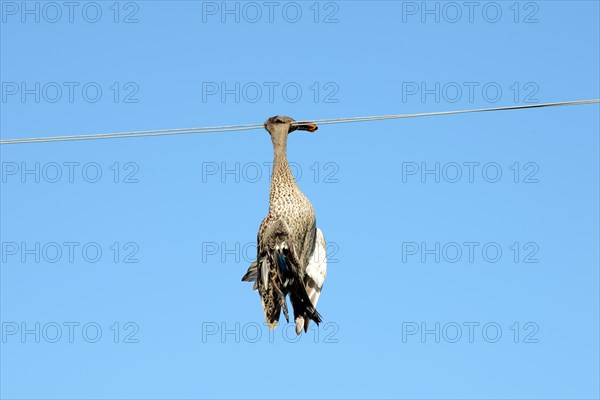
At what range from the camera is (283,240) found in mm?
18453

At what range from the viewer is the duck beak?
19.0m

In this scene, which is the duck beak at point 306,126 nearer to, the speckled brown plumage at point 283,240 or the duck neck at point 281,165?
the speckled brown plumage at point 283,240

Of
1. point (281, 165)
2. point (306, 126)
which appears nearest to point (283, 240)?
point (281, 165)

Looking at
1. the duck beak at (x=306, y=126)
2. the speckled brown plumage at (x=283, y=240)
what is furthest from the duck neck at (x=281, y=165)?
the duck beak at (x=306, y=126)

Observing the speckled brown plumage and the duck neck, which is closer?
the speckled brown plumage

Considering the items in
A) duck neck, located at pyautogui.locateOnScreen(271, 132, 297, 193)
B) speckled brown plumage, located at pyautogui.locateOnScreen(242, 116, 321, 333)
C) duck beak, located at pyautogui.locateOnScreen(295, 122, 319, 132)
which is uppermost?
duck beak, located at pyautogui.locateOnScreen(295, 122, 319, 132)

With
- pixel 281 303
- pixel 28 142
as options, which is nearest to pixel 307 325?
pixel 281 303

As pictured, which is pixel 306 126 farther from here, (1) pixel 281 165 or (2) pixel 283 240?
(2) pixel 283 240

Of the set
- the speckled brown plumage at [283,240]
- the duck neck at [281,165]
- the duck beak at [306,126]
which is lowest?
the speckled brown plumage at [283,240]

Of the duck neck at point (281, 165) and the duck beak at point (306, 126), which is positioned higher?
the duck beak at point (306, 126)

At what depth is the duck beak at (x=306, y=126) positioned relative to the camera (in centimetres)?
1897

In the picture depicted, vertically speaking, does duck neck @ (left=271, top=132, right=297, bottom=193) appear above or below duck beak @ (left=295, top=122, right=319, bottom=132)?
below

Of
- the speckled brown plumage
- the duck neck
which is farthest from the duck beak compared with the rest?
the duck neck

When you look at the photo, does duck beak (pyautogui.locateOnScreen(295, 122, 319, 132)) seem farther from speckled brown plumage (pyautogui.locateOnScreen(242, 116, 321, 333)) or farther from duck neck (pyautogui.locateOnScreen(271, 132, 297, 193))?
duck neck (pyautogui.locateOnScreen(271, 132, 297, 193))
